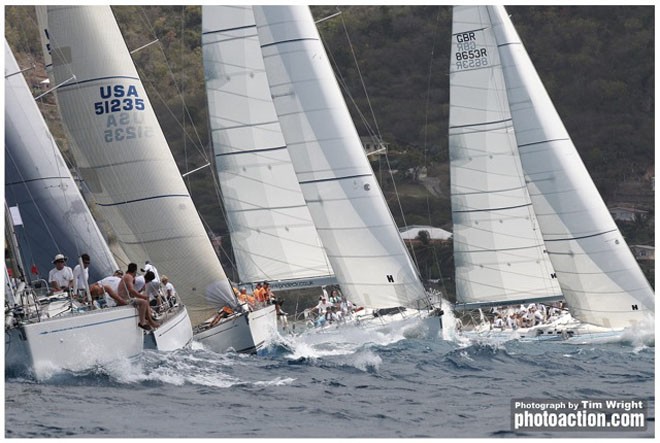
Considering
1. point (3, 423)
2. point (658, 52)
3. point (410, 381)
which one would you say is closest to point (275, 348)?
point (410, 381)

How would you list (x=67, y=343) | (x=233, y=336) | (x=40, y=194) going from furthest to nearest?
(x=233, y=336) → (x=40, y=194) → (x=67, y=343)

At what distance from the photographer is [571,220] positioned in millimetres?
28312

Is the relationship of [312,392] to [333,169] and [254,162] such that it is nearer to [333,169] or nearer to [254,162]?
[333,169]

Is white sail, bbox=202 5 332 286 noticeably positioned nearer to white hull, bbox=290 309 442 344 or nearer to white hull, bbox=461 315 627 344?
white hull, bbox=290 309 442 344

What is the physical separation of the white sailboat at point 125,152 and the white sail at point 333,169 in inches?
198

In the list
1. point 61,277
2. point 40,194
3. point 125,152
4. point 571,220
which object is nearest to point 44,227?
point 40,194

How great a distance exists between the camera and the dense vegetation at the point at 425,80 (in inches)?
2542

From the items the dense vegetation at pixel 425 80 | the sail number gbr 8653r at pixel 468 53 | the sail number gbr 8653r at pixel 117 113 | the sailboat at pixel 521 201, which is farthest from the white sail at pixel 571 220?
the dense vegetation at pixel 425 80

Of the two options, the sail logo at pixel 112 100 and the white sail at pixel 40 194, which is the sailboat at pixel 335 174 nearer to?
the sail logo at pixel 112 100

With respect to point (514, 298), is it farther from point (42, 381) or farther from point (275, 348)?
point (42, 381)

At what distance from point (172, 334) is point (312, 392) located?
8.14 ft

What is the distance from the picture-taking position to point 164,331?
18438 mm

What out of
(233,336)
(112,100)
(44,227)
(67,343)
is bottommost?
(233,336)

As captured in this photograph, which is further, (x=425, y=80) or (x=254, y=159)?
(x=425, y=80)
